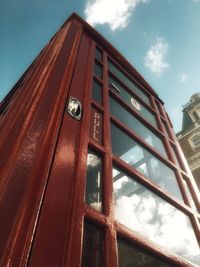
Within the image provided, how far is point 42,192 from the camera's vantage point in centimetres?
133

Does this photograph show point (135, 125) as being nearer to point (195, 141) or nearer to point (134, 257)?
point (134, 257)

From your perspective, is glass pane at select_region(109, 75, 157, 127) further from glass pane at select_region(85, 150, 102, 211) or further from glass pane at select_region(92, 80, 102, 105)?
glass pane at select_region(85, 150, 102, 211)

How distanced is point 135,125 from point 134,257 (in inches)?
79.8

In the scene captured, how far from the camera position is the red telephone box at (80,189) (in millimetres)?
1196

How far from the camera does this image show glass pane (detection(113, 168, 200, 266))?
188 cm

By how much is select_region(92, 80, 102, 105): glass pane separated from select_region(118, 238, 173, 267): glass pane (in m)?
1.70

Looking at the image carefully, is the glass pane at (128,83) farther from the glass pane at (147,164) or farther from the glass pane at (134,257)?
the glass pane at (134,257)

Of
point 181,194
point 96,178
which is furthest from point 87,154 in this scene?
point 181,194


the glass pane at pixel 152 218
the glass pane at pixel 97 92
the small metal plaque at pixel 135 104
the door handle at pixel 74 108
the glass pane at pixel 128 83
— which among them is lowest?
the glass pane at pixel 152 218

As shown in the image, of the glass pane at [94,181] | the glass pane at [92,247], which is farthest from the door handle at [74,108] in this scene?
the glass pane at [92,247]

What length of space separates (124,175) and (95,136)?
0.42 meters

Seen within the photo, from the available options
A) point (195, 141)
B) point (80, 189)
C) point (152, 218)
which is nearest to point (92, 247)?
point (80, 189)

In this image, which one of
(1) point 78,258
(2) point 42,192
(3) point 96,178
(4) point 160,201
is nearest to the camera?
(1) point 78,258

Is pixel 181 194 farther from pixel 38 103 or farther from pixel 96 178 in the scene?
pixel 38 103
